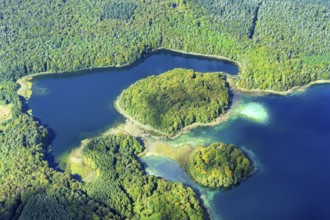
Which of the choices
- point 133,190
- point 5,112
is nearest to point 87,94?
point 5,112

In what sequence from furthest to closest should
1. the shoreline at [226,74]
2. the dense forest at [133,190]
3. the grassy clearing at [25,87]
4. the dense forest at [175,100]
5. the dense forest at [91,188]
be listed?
the grassy clearing at [25,87] → the shoreline at [226,74] → the dense forest at [175,100] → the dense forest at [133,190] → the dense forest at [91,188]

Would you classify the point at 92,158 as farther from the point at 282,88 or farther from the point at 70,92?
the point at 282,88

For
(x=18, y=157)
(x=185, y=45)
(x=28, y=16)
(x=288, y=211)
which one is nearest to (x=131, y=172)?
(x=18, y=157)

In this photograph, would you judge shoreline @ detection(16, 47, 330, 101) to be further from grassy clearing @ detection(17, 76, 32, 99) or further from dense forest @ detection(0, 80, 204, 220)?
dense forest @ detection(0, 80, 204, 220)

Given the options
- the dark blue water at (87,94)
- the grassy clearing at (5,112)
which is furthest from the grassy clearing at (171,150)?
the grassy clearing at (5,112)

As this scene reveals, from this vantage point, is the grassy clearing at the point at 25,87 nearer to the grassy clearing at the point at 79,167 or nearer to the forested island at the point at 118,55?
the forested island at the point at 118,55

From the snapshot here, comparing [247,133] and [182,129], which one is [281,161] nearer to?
[247,133]

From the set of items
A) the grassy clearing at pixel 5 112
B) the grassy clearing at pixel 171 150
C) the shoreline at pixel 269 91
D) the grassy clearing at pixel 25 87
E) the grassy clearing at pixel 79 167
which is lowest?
Result: the grassy clearing at pixel 79 167
